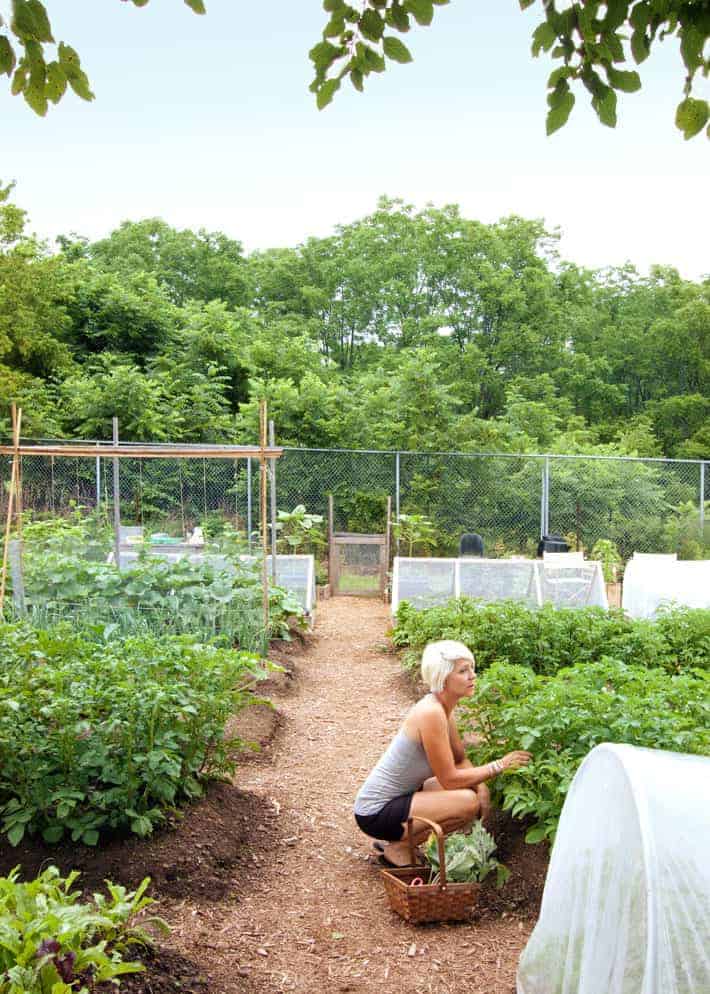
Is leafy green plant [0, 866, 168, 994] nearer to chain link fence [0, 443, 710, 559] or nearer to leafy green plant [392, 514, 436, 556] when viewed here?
chain link fence [0, 443, 710, 559]

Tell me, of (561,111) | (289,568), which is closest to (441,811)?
(561,111)

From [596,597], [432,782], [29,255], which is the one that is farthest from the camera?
[29,255]

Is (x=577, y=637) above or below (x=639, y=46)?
below

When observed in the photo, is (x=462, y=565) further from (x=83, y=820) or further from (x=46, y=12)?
(x=46, y=12)

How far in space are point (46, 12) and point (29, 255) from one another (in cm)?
1828

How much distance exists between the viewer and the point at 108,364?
2119 cm

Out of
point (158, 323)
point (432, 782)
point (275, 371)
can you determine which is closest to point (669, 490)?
point (275, 371)

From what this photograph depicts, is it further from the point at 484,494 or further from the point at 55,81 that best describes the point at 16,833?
the point at 484,494

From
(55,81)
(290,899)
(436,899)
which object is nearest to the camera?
(55,81)

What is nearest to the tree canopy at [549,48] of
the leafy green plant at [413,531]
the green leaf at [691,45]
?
the green leaf at [691,45]

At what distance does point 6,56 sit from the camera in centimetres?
365

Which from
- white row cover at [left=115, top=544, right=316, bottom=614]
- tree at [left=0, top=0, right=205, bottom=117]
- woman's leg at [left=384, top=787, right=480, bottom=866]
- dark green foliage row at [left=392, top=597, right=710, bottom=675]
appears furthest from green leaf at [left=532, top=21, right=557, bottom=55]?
white row cover at [left=115, top=544, right=316, bottom=614]

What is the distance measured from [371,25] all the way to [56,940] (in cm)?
323

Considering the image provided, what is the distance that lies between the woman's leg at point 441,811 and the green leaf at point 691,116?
2.92 meters
